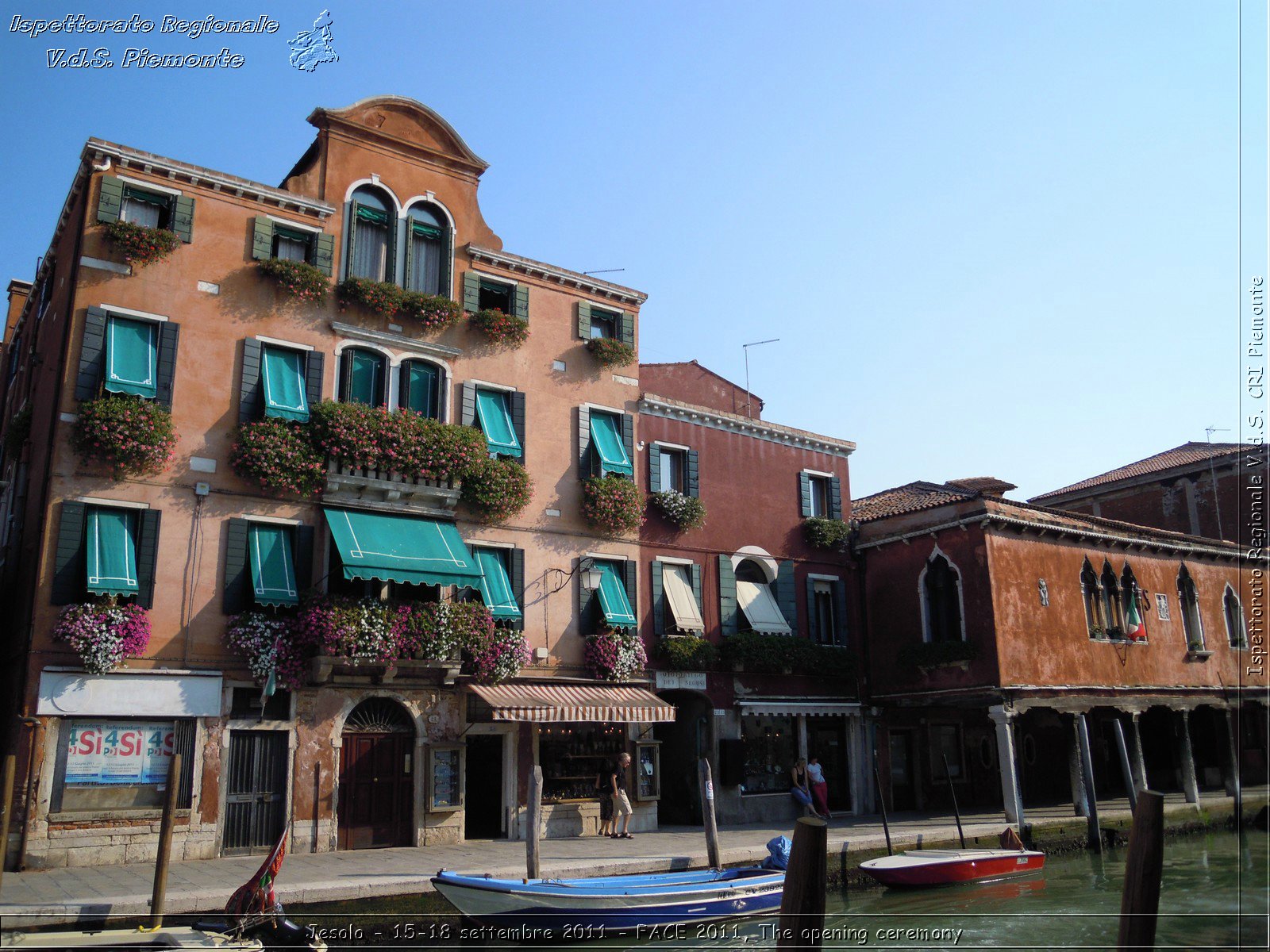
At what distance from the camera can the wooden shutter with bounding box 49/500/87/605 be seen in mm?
14539

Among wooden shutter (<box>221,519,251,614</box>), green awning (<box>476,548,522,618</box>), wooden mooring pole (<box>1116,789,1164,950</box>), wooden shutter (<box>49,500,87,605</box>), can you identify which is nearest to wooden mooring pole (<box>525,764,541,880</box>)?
green awning (<box>476,548,522,618</box>)

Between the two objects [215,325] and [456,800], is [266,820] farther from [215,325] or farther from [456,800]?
[215,325]

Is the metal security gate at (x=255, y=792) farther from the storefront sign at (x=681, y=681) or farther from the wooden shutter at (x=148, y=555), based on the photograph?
the storefront sign at (x=681, y=681)

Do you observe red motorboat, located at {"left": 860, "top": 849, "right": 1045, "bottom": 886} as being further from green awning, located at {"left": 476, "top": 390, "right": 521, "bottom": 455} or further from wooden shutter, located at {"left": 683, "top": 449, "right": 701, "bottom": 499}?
green awning, located at {"left": 476, "top": 390, "right": 521, "bottom": 455}

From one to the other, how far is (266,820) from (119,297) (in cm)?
817

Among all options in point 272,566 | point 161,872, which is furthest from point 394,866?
point 272,566

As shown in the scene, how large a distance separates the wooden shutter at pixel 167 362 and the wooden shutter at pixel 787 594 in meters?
12.6

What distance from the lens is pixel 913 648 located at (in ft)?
71.5

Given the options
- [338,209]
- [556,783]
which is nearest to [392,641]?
[556,783]

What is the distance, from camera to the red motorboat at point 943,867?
52.2 feet

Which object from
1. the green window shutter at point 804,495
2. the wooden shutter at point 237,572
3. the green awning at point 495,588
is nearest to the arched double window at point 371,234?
the wooden shutter at point 237,572

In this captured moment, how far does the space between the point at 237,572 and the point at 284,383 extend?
3.14 meters

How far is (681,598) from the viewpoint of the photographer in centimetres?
2084

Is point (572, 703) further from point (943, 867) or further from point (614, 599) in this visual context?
point (943, 867)
